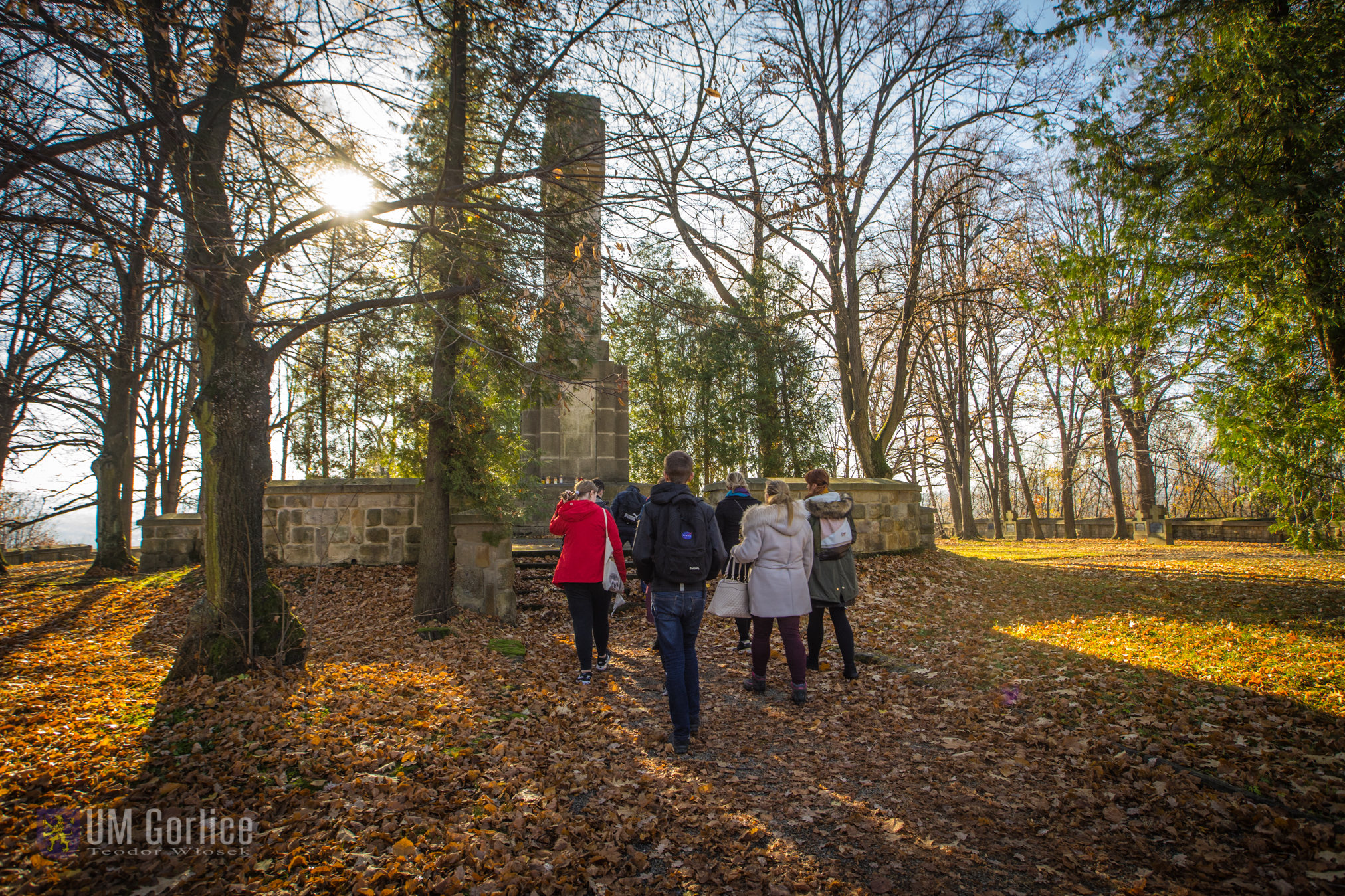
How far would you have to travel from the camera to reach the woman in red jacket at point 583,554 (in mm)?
5715

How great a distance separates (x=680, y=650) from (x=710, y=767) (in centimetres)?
72

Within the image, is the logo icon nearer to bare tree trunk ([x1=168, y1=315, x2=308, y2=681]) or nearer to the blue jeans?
bare tree trunk ([x1=168, y1=315, x2=308, y2=681])

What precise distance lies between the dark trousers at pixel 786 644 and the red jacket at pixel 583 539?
1.33 meters

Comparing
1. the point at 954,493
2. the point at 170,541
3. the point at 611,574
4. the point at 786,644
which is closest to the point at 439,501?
the point at 611,574

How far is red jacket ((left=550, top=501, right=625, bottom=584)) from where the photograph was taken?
18.7 feet

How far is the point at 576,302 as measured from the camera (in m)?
6.86

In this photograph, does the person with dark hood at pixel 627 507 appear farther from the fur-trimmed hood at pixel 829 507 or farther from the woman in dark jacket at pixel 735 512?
the fur-trimmed hood at pixel 829 507

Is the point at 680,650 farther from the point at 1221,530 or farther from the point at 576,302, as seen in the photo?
the point at 1221,530

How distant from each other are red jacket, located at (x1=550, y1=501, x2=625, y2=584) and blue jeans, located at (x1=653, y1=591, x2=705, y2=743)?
1.44 m

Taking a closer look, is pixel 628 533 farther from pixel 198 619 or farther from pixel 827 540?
pixel 198 619

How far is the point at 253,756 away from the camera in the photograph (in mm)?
3547

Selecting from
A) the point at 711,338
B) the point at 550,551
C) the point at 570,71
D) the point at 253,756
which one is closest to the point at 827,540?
the point at 253,756

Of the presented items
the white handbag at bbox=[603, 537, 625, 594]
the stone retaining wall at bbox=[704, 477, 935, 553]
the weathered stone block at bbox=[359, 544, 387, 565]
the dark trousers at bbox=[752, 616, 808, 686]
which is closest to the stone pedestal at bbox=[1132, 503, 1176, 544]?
the stone retaining wall at bbox=[704, 477, 935, 553]

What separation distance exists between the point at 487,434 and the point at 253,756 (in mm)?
5241
